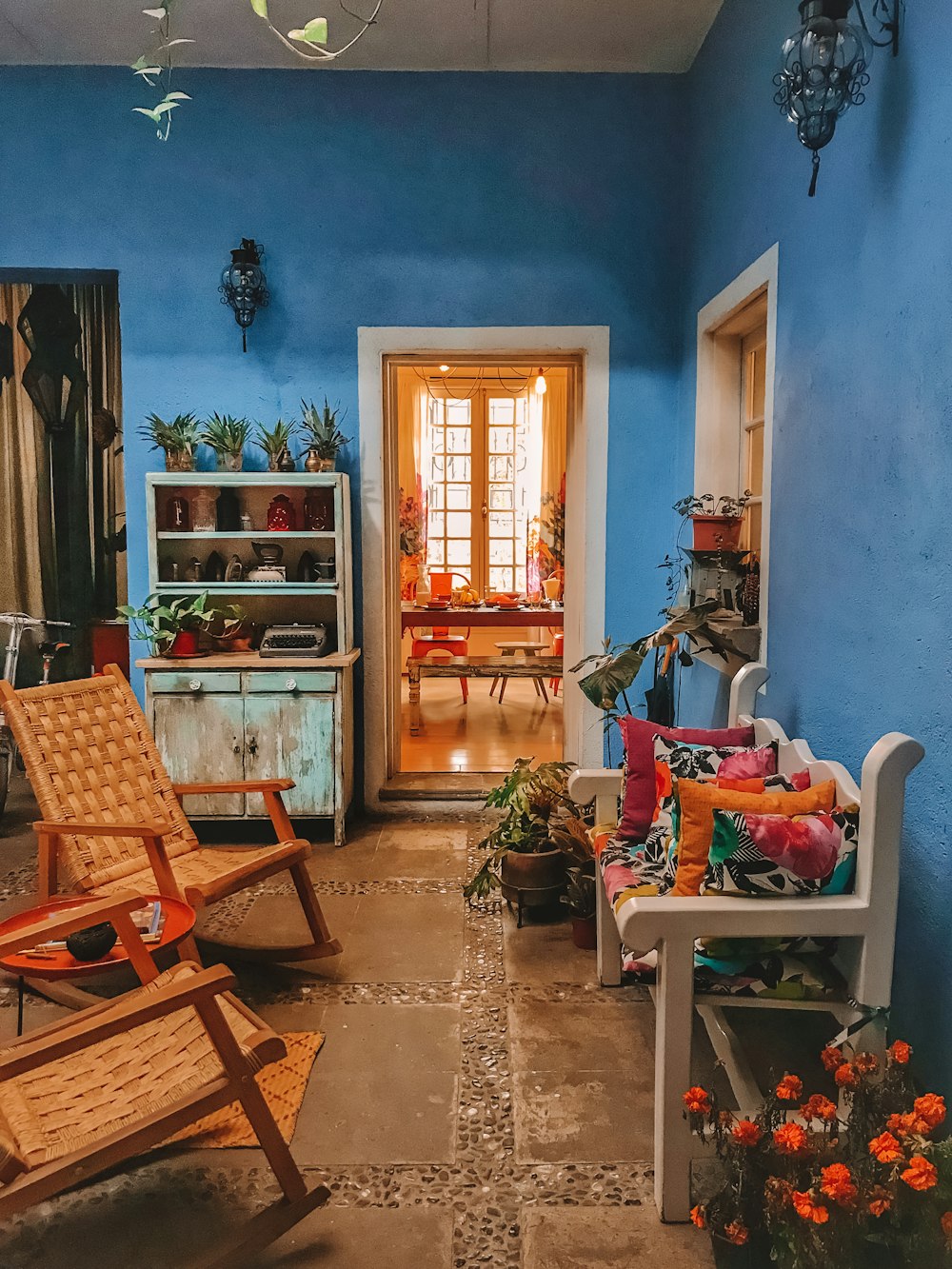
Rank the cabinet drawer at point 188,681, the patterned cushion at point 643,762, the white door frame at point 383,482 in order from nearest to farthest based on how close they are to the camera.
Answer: the patterned cushion at point 643,762
the cabinet drawer at point 188,681
the white door frame at point 383,482

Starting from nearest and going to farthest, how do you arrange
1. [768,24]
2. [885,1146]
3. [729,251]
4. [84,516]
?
[885,1146] < [768,24] < [729,251] < [84,516]

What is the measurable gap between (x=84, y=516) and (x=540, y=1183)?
5439 mm

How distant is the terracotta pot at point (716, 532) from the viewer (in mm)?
3781

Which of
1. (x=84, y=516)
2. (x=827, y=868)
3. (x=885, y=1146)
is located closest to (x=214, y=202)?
(x=84, y=516)

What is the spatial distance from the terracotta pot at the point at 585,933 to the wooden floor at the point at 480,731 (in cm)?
230

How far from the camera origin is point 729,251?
3920 mm

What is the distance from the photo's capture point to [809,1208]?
1617 millimetres

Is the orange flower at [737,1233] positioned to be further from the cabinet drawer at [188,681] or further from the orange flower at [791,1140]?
the cabinet drawer at [188,681]

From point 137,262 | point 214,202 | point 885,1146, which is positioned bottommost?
point 885,1146

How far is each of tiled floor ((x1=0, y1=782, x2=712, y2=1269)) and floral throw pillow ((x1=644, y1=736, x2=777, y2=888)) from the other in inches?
25.2

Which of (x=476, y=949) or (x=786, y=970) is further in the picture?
(x=476, y=949)

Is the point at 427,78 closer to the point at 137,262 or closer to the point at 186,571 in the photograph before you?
the point at 137,262

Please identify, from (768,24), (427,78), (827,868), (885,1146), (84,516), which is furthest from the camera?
(84,516)

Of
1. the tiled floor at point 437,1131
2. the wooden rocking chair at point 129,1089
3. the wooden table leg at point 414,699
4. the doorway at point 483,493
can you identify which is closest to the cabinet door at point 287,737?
the tiled floor at point 437,1131
